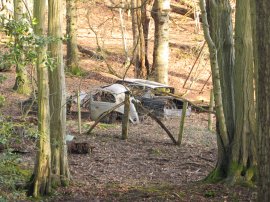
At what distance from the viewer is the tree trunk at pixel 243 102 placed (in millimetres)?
9883

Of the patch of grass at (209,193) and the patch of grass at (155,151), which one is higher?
the patch of grass at (155,151)

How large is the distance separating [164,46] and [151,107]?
4.89 meters

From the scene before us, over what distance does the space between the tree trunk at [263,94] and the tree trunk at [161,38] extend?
16.9 m

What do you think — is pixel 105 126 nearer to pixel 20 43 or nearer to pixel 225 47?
pixel 225 47

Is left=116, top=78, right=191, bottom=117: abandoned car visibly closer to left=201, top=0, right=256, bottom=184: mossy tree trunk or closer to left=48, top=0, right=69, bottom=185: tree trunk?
left=48, top=0, right=69, bottom=185: tree trunk

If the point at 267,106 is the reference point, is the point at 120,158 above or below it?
below

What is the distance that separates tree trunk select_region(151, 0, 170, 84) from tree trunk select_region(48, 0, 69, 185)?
12.7 meters

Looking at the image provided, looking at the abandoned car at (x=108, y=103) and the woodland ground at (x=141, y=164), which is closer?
the woodland ground at (x=141, y=164)

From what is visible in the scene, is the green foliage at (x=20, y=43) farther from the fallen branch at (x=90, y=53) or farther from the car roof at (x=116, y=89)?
the fallen branch at (x=90, y=53)

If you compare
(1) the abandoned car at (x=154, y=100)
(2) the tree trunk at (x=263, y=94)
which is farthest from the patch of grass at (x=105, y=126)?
(2) the tree trunk at (x=263, y=94)

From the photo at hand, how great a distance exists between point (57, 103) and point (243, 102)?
133 inches

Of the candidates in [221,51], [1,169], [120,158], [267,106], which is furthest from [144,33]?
[267,106]

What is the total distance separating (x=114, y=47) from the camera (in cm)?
3581

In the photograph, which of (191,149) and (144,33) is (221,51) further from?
(144,33)
